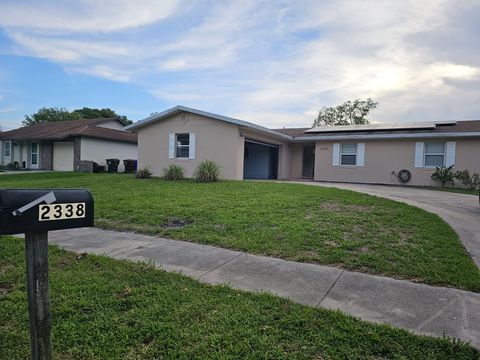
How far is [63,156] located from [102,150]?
2773 mm

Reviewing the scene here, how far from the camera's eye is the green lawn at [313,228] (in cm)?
467

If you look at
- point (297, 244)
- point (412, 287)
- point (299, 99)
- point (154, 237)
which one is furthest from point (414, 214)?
point (299, 99)

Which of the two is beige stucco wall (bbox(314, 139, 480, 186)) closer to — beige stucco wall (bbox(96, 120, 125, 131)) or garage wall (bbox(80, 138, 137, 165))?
garage wall (bbox(80, 138, 137, 165))

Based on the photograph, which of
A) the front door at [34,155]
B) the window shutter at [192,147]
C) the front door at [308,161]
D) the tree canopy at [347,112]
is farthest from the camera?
the tree canopy at [347,112]

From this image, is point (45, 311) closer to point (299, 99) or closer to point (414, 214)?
point (414, 214)

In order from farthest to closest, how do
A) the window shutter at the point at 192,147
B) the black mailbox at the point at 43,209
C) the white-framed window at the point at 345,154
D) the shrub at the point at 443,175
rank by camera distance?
the white-framed window at the point at 345,154 → the window shutter at the point at 192,147 → the shrub at the point at 443,175 → the black mailbox at the point at 43,209

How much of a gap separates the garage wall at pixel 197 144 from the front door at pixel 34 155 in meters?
12.3

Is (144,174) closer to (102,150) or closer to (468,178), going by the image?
(102,150)

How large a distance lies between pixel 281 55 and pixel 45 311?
47.5 feet

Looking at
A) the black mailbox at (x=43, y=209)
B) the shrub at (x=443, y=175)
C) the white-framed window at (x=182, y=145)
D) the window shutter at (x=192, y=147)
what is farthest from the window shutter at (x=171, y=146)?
the black mailbox at (x=43, y=209)

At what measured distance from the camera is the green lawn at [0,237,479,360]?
2.56m

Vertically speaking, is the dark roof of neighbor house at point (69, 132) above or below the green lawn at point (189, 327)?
above

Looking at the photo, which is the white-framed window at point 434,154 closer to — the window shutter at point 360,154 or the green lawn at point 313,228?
the window shutter at point 360,154

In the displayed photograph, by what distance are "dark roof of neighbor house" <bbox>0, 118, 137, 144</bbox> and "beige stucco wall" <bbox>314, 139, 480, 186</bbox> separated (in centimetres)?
1525
